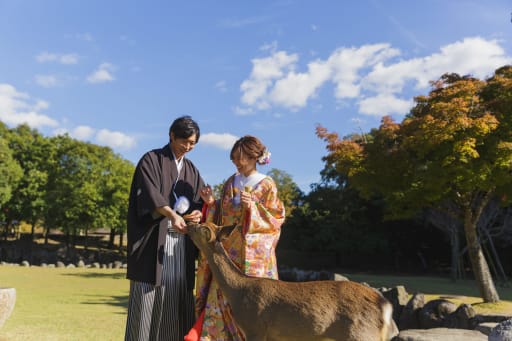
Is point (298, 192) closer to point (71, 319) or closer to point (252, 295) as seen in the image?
point (71, 319)

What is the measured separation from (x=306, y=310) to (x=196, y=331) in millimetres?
1086

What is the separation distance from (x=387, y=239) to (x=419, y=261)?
11.4 ft

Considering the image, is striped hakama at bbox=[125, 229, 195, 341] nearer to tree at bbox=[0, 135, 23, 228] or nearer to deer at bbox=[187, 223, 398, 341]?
deer at bbox=[187, 223, 398, 341]

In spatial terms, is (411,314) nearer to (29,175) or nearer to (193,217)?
(193,217)

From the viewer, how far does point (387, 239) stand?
24625 millimetres

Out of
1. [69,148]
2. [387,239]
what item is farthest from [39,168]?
[387,239]

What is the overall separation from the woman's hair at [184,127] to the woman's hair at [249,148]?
0.46 meters

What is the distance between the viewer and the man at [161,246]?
3.65 metres

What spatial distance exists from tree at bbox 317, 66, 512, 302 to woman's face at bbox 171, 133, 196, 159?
24.0 feet

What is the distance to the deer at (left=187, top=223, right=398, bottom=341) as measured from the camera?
2.78 meters

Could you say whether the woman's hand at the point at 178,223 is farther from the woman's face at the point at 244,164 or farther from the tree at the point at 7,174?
the tree at the point at 7,174

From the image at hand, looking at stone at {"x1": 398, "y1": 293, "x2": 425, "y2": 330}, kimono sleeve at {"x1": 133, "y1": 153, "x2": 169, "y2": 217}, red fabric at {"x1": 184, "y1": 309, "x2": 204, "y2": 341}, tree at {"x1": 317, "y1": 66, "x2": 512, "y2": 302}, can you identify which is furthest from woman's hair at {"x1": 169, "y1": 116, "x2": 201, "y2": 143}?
tree at {"x1": 317, "y1": 66, "x2": 512, "y2": 302}

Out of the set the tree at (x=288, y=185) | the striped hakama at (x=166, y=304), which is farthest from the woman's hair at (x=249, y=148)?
the tree at (x=288, y=185)

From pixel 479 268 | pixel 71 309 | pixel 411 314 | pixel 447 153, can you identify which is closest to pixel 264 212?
pixel 411 314
